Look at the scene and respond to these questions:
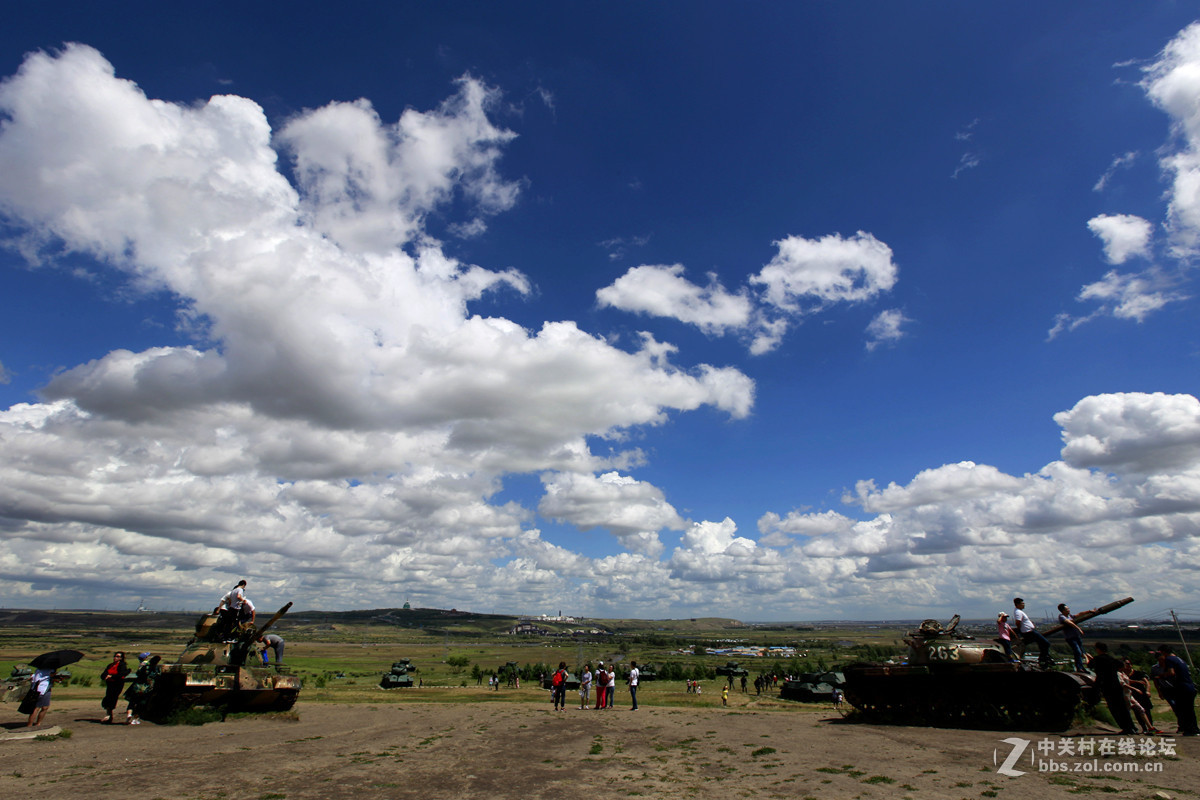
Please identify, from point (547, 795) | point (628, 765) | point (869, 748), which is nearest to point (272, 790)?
point (547, 795)

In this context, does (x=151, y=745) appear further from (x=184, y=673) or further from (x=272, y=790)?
(x=272, y=790)

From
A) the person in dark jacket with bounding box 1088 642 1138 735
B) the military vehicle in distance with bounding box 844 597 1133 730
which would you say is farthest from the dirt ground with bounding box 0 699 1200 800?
the military vehicle in distance with bounding box 844 597 1133 730

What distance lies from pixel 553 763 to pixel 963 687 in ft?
39.6

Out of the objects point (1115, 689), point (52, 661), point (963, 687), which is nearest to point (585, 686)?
point (963, 687)

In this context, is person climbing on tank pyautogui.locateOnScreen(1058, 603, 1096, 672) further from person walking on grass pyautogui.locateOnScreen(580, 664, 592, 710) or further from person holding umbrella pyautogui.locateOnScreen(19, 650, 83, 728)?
person holding umbrella pyautogui.locateOnScreen(19, 650, 83, 728)

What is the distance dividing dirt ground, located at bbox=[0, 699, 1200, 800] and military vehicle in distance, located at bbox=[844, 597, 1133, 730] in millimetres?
967

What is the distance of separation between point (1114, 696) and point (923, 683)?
5.72 meters

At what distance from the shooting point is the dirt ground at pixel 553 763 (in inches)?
402

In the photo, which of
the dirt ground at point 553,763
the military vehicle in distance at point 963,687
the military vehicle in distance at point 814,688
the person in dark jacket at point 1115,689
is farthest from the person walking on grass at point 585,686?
the military vehicle in distance at point 814,688

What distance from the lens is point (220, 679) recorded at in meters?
19.2

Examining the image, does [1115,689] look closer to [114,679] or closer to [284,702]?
[284,702]

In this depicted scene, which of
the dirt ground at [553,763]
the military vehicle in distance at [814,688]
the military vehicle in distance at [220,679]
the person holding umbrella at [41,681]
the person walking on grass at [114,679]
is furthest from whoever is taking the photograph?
the military vehicle in distance at [814,688]

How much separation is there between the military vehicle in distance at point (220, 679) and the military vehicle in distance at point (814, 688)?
2968 cm

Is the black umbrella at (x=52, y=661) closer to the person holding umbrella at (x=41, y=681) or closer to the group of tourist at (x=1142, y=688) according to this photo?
the person holding umbrella at (x=41, y=681)
